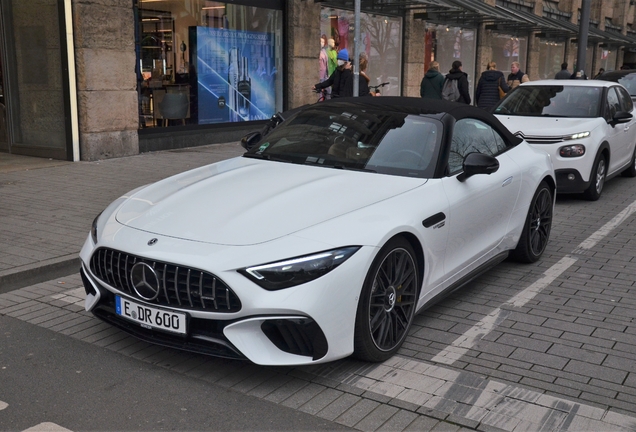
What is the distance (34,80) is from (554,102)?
8240 mm

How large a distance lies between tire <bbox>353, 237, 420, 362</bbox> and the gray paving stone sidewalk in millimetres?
3138

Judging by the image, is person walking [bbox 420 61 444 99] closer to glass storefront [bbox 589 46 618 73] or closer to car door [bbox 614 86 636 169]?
car door [bbox 614 86 636 169]

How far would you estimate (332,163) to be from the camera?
5023 mm

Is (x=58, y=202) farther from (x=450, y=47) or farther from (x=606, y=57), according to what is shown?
(x=606, y=57)

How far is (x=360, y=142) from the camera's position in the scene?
5.16 meters

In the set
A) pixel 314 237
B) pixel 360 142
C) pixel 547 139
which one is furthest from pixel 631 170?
pixel 314 237

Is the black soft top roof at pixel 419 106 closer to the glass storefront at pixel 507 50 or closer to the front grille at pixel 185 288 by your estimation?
the front grille at pixel 185 288

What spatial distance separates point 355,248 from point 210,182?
1.38m

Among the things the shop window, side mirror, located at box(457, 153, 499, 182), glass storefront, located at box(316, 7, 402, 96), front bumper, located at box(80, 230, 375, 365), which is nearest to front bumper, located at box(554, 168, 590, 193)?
side mirror, located at box(457, 153, 499, 182)

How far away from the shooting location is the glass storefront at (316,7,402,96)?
58.5 ft

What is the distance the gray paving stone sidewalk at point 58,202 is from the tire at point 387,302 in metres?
3.14

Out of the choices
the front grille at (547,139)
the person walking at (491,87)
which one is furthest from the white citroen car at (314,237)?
the person walking at (491,87)

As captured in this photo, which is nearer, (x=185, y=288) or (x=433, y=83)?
(x=185, y=288)

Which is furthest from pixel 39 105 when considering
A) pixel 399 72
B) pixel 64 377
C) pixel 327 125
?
pixel 399 72
